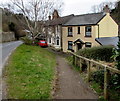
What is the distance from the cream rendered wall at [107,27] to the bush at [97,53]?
10648 mm

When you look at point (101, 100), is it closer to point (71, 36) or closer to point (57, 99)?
point (57, 99)

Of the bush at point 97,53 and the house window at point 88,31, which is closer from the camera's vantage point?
the bush at point 97,53

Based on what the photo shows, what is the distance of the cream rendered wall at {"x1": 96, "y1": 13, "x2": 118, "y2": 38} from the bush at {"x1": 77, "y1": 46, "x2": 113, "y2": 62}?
34.9 ft

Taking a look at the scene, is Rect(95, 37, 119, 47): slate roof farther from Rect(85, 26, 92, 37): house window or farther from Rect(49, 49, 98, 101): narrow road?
Rect(49, 49, 98, 101): narrow road

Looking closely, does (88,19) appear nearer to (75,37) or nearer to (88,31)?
(88,31)

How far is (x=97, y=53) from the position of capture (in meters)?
15.2

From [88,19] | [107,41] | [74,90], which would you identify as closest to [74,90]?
[74,90]

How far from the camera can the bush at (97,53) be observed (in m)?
14.7

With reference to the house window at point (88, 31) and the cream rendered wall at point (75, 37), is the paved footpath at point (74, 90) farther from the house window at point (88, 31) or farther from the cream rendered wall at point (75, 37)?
the house window at point (88, 31)

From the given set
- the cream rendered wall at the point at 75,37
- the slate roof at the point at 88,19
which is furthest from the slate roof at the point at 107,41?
the slate roof at the point at 88,19

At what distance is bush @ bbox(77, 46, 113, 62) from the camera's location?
578 inches

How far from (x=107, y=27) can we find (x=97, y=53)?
13312 millimetres

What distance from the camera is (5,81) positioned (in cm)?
819

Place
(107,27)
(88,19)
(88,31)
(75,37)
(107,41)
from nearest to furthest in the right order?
1. (107,41)
2. (88,31)
3. (107,27)
4. (88,19)
5. (75,37)
